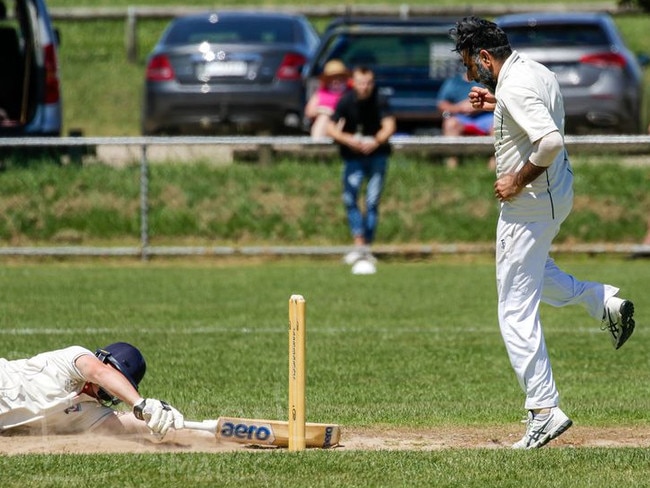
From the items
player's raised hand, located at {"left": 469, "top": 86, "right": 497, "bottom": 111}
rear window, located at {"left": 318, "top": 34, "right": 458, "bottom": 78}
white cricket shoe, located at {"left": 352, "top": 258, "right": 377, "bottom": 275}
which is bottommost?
white cricket shoe, located at {"left": 352, "top": 258, "right": 377, "bottom": 275}

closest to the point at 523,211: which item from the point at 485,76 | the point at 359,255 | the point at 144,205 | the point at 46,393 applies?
the point at 485,76

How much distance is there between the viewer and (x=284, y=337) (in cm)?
1094

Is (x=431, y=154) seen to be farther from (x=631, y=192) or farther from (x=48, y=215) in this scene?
(x=48, y=215)

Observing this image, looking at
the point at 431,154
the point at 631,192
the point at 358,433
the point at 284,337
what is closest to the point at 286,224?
the point at 431,154

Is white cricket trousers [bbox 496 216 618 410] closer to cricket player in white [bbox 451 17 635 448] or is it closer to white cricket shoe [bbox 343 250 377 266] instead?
cricket player in white [bbox 451 17 635 448]

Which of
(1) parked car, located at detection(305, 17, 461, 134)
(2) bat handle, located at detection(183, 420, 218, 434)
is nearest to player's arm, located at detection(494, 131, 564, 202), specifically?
(2) bat handle, located at detection(183, 420, 218, 434)

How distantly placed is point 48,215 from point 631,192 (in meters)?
6.72

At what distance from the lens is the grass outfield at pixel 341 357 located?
636 centimetres

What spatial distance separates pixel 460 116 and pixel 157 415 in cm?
Result: 1104

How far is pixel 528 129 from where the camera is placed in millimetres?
6660

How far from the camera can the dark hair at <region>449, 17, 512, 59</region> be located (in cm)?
687

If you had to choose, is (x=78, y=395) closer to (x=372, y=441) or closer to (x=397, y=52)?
(x=372, y=441)

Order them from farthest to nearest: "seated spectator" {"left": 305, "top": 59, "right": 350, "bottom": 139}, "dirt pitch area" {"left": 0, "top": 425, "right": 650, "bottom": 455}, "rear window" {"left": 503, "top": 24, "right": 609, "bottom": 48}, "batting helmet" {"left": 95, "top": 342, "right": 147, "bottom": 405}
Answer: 1. "rear window" {"left": 503, "top": 24, "right": 609, "bottom": 48}
2. "seated spectator" {"left": 305, "top": 59, "right": 350, "bottom": 139}
3. "dirt pitch area" {"left": 0, "top": 425, "right": 650, "bottom": 455}
4. "batting helmet" {"left": 95, "top": 342, "right": 147, "bottom": 405}

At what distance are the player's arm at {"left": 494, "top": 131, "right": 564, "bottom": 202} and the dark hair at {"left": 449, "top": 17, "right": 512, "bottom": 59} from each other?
0.54m
